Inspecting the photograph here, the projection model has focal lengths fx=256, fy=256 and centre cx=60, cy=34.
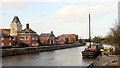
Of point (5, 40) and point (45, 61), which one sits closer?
point (45, 61)

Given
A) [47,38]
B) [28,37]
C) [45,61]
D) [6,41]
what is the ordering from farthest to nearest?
[47,38] → [28,37] → [6,41] → [45,61]

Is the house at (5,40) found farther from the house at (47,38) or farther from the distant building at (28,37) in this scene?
the house at (47,38)

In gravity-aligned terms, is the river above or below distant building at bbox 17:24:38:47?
below

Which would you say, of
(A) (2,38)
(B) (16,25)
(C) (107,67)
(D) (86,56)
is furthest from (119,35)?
(B) (16,25)

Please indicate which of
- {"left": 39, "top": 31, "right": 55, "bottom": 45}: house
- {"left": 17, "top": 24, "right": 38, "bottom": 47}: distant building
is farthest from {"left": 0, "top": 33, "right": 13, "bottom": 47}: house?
{"left": 39, "top": 31, "right": 55, "bottom": 45}: house

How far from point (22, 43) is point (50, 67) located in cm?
6576

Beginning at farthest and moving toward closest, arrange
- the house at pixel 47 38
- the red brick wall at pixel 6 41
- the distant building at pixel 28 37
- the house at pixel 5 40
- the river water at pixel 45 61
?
1. the house at pixel 47 38
2. the distant building at pixel 28 37
3. the red brick wall at pixel 6 41
4. the house at pixel 5 40
5. the river water at pixel 45 61

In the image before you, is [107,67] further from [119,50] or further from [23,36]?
[23,36]

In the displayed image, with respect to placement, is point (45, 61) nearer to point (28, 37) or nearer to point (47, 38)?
point (28, 37)

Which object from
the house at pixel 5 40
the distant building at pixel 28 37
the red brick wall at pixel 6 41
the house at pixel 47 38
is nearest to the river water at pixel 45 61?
the house at pixel 5 40

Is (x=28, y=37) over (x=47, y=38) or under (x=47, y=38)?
under

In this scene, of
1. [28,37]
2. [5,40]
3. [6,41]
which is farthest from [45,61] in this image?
[28,37]

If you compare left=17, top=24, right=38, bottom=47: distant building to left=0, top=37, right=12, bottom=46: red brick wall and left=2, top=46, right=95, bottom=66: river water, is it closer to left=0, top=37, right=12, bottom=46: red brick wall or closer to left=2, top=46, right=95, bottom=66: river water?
left=0, top=37, right=12, bottom=46: red brick wall

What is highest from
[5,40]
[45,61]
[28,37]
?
[28,37]
